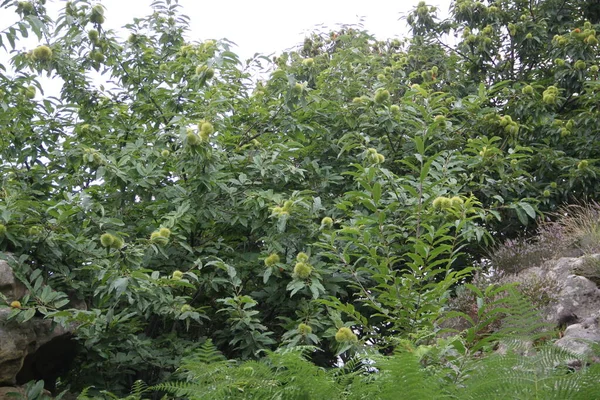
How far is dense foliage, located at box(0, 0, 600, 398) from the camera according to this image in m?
4.21

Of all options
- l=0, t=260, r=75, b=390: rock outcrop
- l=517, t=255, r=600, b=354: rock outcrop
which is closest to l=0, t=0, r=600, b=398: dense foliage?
l=0, t=260, r=75, b=390: rock outcrop

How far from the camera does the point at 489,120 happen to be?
20.2 ft

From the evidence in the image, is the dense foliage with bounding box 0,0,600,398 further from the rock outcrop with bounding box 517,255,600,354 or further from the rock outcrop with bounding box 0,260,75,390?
the rock outcrop with bounding box 517,255,600,354

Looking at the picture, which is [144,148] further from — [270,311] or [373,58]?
[373,58]

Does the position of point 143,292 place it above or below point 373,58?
below

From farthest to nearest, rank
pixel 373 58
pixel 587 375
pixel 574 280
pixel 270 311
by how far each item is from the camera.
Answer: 1. pixel 373 58
2. pixel 270 311
3. pixel 574 280
4. pixel 587 375

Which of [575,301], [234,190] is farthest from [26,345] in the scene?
[575,301]

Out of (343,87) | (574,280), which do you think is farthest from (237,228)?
(574,280)

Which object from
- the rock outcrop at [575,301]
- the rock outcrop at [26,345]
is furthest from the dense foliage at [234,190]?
the rock outcrop at [575,301]

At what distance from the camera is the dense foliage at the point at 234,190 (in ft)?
13.8

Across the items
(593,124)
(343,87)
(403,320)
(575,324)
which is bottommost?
(575,324)

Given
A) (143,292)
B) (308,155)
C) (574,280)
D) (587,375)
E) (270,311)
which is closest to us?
(587,375)

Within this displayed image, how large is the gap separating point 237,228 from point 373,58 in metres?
2.61

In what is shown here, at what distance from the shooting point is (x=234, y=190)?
4.99 m
